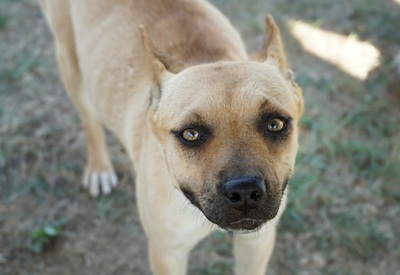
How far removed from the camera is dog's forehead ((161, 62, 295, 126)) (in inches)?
86.0

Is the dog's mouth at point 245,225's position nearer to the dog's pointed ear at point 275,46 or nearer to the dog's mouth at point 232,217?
the dog's mouth at point 232,217

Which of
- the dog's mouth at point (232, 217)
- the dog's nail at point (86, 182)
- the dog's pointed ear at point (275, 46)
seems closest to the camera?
the dog's mouth at point (232, 217)

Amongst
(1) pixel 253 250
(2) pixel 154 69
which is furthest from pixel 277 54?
(1) pixel 253 250

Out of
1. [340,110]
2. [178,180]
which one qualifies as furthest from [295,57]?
[178,180]

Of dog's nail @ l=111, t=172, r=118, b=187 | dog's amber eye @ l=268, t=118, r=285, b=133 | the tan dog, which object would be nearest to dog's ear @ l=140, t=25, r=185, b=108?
the tan dog

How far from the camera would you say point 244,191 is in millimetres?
1965

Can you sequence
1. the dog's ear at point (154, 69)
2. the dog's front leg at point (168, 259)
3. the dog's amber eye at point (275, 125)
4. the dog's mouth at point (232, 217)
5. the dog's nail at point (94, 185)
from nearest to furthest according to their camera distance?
the dog's mouth at point (232, 217), the dog's amber eye at point (275, 125), the dog's ear at point (154, 69), the dog's front leg at point (168, 259), the dog's nail at point (94, 185)

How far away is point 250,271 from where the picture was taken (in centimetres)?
301

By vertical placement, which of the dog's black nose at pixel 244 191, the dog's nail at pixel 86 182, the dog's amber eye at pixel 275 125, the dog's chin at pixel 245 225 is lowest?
the dog's nail at pixel 86 182

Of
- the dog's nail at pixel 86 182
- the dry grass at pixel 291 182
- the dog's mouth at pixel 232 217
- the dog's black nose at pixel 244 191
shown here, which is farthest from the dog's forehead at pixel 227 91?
the dog's nail at pixel 86 182

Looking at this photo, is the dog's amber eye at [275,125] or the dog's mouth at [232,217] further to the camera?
the dog's amber eye at [275,125]

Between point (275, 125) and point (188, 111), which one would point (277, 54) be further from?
point (188, 111)

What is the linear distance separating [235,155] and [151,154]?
3.27ft

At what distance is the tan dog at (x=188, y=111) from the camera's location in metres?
2.13
